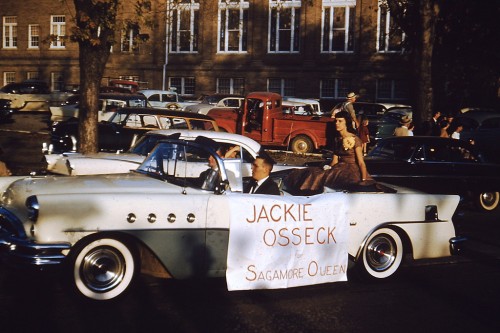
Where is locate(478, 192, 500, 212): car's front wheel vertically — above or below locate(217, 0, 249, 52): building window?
below

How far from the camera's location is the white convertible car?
6.23 metres

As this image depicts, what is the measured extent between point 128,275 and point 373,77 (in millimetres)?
34136

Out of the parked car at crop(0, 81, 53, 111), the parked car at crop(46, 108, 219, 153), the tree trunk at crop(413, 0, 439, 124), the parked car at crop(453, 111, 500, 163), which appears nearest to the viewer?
the parked car at crop(46, 108, 219, 153)

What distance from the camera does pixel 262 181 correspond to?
762 cm

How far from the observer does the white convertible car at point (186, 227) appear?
6.23 meters

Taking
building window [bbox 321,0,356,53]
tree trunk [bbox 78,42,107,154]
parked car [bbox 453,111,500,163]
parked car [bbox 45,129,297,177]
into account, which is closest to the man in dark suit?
parked car [bbox 45,129,297,177]

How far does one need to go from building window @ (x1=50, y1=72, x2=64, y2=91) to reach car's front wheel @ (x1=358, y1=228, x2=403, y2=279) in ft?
132

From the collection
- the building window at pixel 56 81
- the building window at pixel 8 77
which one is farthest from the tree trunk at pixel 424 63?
the building window at pixel 8 77

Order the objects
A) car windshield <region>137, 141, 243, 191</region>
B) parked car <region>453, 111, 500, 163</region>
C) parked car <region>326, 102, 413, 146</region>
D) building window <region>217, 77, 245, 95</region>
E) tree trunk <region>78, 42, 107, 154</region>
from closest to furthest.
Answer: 1. car windshield <region>137, 141, 243, 191</region>
2. tree trunk <region>78, 42, 107, 154</region>
3. parked car <region>453, 111, 500, 163</region>
4. parked car <region>326, 102, 413, 146</region>
5. building window <region>217, 77, 245, 95</region>

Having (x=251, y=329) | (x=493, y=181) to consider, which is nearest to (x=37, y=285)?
(x=251, y=329)

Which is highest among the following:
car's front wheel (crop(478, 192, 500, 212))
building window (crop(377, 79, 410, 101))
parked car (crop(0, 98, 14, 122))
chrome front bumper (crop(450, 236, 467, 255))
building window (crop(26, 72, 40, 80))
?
building window (crop(26, 72, 40, 80))

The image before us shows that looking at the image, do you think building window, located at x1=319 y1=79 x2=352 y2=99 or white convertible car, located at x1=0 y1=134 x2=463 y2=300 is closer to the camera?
white convertible car, located at x1=0 y1=134 x2=463 y2=300

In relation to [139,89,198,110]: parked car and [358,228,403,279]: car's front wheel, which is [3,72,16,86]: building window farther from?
[358,228,403,279]: car's front wheel

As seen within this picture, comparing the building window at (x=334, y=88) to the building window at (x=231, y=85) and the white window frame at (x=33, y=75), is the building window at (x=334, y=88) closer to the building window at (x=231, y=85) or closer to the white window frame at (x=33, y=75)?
the building window at (x=231, y=85)
